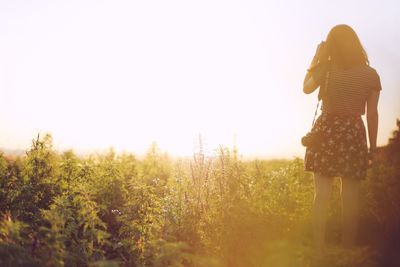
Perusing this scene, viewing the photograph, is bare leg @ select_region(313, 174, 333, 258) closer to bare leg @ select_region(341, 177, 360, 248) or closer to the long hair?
bare leg @ select_region(341, 177, 360, 248)

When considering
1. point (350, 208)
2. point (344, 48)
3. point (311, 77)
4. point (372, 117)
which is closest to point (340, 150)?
point (372, 117)

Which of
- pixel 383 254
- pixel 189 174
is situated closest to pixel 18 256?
pixel 383 254

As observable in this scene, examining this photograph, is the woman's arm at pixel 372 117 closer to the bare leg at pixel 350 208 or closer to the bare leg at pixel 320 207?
the bare leg at pixel 350 208

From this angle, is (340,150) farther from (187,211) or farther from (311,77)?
(187,211)

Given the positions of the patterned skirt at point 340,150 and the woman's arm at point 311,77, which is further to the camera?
the woman's arm at point 311,77

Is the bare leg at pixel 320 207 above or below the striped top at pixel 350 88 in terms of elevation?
below

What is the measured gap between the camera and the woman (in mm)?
4922

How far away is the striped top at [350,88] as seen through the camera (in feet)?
16.4

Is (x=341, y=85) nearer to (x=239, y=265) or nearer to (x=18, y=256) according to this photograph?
(x=239, y=265)

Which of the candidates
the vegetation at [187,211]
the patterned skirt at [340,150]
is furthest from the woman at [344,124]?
the vegetation at [187,211]

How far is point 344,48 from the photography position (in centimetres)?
495

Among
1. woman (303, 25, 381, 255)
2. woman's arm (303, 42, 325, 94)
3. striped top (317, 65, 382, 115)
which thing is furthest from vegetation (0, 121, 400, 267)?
woman's arm (303, 42, 325, 94)

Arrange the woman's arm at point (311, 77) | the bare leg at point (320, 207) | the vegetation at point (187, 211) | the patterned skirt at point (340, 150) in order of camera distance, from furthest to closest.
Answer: the woman's arm at point (311, 77) < the patterned skirt at point (340, 150) < the bare leg at point (320, 207) < the vegetation at point (187, 211)

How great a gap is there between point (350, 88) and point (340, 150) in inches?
24.9
